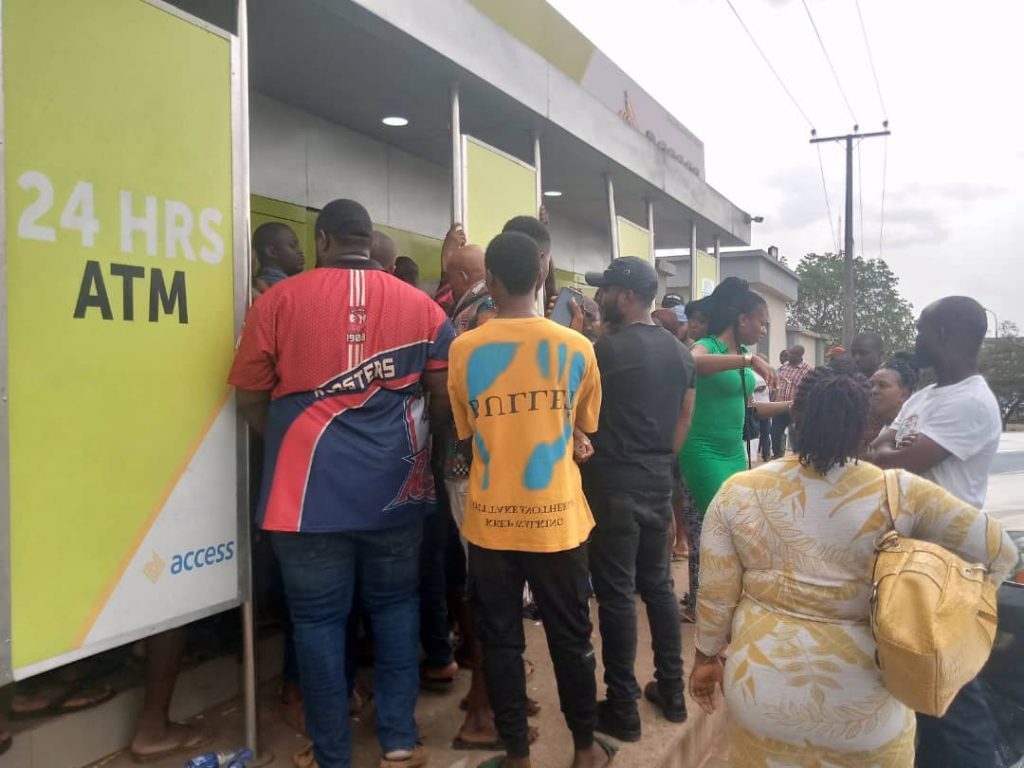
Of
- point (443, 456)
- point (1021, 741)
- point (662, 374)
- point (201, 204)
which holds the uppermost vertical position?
point (201, 204)

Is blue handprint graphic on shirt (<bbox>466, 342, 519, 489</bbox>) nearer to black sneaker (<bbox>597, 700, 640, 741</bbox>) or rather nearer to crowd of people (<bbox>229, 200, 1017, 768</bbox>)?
crowd of people (<bbox>229, 200, 1017, 768</bbox>)

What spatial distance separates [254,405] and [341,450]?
386 millimetres

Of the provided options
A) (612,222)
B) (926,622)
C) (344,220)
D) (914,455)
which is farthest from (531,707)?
(612,222)

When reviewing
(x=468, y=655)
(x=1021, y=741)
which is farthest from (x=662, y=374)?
(x=1021, y=741)

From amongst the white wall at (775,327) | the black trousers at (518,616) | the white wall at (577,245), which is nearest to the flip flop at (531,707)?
the black trousers at (518,616)

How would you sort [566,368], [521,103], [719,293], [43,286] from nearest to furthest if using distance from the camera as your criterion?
[43,286] → [566,368] → [719,293] → [521,103]

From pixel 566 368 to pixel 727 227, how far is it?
7448 millimetres

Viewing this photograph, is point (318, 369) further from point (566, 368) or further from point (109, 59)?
point (109, 59)

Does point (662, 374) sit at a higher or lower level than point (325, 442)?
higher

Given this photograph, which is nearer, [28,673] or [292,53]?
[28,673]

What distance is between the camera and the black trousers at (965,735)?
99.7 inches

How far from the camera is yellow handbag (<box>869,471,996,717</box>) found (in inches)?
69.1

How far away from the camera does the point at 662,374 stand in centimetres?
321

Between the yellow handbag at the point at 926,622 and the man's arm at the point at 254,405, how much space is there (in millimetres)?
1936
